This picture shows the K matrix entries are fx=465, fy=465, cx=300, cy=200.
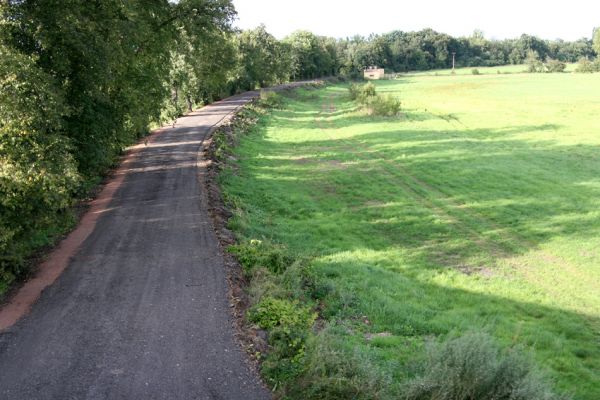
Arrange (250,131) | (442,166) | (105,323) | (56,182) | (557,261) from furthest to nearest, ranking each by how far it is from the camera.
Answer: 1. (250,131)
2. (442,166)
3. (557,261)
4. (56,182)
5. (105,323)

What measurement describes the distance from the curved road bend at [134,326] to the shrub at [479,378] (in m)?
2.63

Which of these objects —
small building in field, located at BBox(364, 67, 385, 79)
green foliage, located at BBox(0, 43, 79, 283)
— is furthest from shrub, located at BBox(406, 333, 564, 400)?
small building in field, located at BBox(364, 67, 385, 79)

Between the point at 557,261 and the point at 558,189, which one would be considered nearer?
the point at 557,261

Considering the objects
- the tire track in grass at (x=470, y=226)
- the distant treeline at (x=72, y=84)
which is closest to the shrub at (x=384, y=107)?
the tire track in grass at (x=470, y=226)

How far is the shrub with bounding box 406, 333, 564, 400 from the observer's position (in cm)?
679

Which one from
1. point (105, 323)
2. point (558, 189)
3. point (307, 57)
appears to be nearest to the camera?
point (105, 323)

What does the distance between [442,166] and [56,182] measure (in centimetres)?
2314

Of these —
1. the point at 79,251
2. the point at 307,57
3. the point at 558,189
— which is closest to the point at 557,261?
the point at 558,189

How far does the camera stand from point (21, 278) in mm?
11773

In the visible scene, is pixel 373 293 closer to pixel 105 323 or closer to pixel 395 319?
pixel 395 319

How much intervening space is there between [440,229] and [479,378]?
42.0 ft

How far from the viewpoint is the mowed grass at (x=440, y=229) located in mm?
11461

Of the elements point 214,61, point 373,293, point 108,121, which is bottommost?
point 373,293

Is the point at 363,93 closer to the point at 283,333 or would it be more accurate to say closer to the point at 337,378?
the point at 283,333
